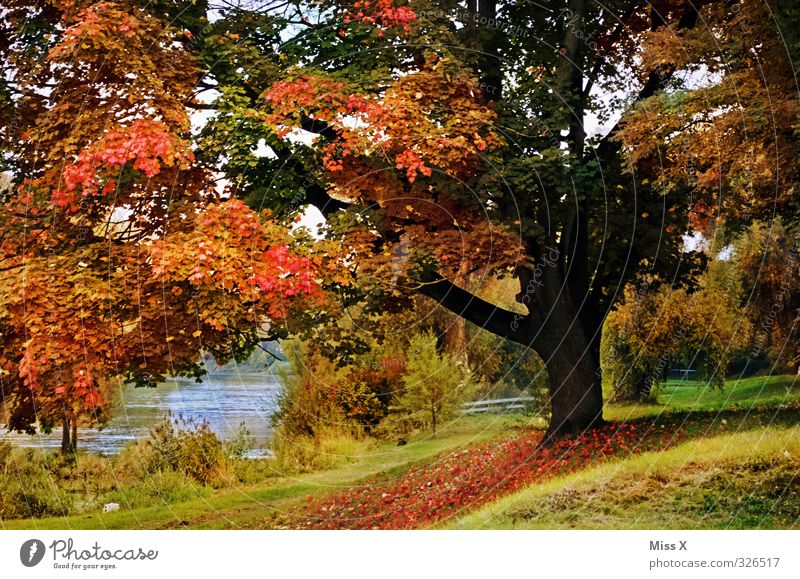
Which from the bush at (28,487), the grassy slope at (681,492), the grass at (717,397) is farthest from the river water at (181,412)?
the grass at (717,397)

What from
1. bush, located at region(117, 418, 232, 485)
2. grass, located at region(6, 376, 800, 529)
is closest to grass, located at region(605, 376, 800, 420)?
grass, located at region(6, 376, 800, 529)

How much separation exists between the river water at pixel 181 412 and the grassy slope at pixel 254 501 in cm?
55

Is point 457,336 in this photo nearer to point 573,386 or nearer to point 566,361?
point 566,361

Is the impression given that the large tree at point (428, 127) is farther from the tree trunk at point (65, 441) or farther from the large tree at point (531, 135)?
the tree trunk at point (65, 441)

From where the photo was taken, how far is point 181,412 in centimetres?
1112

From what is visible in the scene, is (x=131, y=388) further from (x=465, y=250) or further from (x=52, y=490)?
(x=465, y=250)

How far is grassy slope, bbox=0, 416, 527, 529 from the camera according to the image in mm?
10672

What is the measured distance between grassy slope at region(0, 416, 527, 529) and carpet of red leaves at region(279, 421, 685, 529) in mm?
143

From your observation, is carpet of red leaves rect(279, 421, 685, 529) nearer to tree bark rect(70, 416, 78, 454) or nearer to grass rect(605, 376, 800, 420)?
grass rect(605, 376, 800, 420)

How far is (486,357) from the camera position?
40.1ft

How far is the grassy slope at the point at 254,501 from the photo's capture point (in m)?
10.7

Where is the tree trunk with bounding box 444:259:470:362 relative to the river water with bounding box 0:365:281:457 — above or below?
above

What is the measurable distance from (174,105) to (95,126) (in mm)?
916

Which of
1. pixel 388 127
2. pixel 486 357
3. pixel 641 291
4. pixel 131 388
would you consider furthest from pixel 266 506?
pixel 641 291
